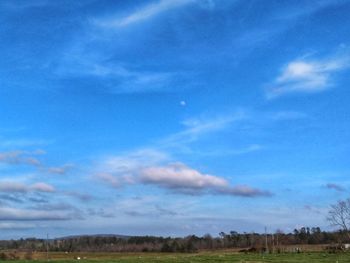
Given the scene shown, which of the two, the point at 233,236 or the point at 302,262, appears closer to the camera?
the point at 302,262

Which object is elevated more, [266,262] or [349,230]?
[349,230]

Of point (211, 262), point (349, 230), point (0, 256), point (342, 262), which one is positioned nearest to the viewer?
point (342, 262)

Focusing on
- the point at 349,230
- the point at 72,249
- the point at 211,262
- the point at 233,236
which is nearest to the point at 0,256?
the point at 211,262

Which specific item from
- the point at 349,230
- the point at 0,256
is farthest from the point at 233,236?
the point at 0,256

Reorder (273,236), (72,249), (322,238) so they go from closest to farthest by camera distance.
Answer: (273,236) < (322,238) < (72,249)

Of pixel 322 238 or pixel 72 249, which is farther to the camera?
pixel 72 249

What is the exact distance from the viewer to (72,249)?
192 metres

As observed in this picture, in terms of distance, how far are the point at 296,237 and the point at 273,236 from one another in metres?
40.7

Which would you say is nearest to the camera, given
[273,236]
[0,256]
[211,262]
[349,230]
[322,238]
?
[211,262]

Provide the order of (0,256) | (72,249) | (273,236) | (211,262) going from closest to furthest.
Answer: (211,262)
(0,256)
(273,236)
(72,249)

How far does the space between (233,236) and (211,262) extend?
15294 cm

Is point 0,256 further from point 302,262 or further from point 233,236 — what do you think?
point 233,236

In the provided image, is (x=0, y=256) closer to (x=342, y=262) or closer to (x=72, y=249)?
(x=342, y=262)

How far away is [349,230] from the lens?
340ft
